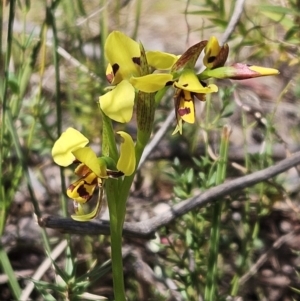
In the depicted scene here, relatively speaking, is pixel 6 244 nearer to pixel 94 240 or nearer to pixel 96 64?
pixel 94 240

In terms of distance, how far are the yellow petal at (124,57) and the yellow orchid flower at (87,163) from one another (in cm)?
10

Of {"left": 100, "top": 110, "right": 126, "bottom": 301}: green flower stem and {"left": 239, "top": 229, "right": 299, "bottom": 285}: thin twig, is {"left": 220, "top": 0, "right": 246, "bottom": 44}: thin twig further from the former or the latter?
{"left": 100, "top": 110, "right": 126, "bottom": 301}: green flower stem

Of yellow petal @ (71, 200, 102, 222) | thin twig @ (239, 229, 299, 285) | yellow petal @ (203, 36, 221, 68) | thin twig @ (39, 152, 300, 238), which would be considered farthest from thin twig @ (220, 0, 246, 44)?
yellow petal @ (71, 200, 102, 222)

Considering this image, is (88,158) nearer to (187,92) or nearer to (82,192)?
(82,192)

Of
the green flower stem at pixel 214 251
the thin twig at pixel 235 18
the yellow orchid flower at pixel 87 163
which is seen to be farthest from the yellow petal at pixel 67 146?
the thin twig at pixel 235 18

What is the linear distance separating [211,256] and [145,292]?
365 millimetres

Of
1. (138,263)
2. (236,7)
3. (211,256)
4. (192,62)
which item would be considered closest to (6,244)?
(138,263)

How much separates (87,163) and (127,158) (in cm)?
6

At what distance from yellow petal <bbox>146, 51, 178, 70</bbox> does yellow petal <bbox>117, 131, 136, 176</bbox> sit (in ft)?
0.46

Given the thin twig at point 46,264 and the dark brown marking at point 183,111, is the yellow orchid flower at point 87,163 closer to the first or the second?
the dark brown marking at point 183,111

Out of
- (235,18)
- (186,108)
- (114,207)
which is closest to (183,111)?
(186,108)

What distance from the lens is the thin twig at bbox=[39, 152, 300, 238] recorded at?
1218mm

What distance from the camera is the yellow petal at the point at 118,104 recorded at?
95 cm

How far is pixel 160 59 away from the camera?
3.38ft
